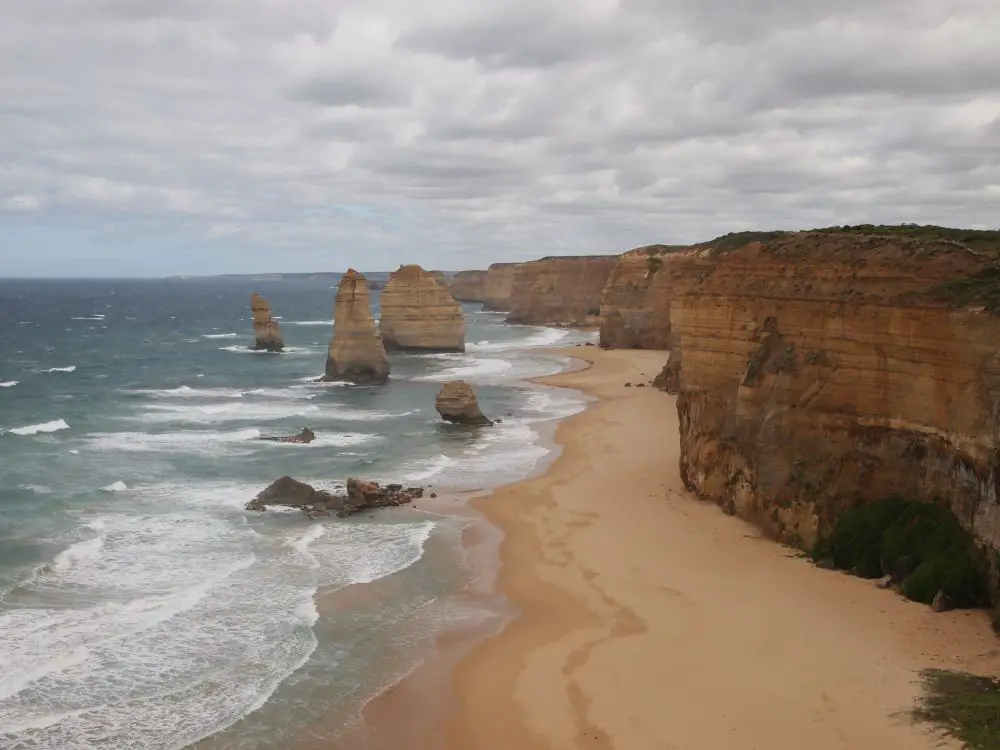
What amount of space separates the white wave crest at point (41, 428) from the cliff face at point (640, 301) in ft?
142

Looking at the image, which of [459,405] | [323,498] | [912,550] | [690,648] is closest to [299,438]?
[459,405]

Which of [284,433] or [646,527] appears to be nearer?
[646,527]

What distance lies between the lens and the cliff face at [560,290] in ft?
365

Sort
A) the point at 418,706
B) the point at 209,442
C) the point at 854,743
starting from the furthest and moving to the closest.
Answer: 1. the point at 209,442
2. the point at 418,706
3. the point at 854,743

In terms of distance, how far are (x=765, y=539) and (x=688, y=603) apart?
414 cm

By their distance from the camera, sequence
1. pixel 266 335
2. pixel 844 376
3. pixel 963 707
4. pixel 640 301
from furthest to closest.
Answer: pixel 266 335
pixel 640 301
pixel 844 376
pixel 963 707

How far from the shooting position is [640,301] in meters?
74.6

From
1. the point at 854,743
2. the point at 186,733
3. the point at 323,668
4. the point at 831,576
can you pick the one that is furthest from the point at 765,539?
the point at 186,733

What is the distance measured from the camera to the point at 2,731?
14.8 meters

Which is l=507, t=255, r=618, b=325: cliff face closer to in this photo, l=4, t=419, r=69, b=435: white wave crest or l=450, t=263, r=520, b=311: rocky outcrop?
l=450, t=263, r=520, b=311: rocky outcrop

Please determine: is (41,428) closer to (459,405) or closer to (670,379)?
(459,405)

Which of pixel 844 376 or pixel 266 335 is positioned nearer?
pixel 844 376

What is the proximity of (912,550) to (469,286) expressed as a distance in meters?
155

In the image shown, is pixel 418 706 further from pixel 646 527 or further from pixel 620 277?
pixel 620 277
